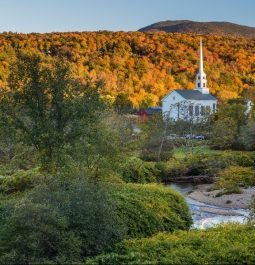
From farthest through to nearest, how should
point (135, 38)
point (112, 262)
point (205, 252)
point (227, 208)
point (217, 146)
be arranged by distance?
1. point (135, 38)
2. point (217, 146)
3. point (227, 208)
4. point (205, 252)
5. point (112, 262)

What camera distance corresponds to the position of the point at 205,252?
749 inches

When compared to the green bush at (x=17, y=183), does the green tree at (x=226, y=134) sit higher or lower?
lower

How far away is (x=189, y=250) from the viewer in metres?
19.0

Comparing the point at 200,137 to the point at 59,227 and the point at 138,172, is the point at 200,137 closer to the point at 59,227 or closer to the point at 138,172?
the point at 138,172

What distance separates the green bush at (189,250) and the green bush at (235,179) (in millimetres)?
23294

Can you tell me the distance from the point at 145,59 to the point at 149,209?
109 meters

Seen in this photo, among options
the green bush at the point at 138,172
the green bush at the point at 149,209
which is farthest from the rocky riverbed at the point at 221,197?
the green bush at the point at 149,209

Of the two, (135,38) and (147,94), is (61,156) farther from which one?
(135,38)

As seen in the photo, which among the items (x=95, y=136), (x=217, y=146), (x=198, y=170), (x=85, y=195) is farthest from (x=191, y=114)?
(x=85, y=195)

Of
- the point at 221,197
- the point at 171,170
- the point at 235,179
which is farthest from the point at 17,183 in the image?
the point at 171,170

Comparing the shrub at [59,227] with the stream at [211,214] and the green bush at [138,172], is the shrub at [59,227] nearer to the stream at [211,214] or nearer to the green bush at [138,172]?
the stream at [211,214]

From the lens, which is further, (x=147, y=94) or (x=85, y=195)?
(x=147, y=94)

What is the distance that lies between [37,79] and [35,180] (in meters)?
5.69

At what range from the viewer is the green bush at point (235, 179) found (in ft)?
148
